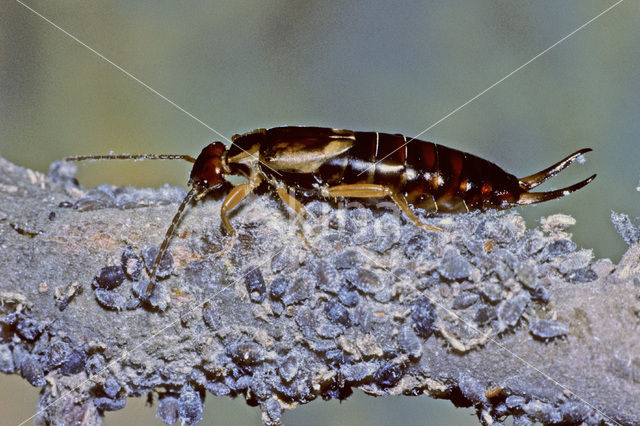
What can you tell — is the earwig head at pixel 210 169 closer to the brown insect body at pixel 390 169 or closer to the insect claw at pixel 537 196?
the brown insect body at pixel 390 169

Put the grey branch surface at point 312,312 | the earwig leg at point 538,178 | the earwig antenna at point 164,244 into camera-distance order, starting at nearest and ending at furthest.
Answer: the grey branch surface at point 312,312 → the earwig antenna at point 164,244 → the earwig leg at point 538,178

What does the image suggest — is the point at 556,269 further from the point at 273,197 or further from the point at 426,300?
the point at 273,197

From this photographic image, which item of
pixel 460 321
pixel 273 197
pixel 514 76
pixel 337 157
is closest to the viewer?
pixel 460 321

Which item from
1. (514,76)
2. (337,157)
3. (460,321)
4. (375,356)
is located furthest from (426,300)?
(514,76)

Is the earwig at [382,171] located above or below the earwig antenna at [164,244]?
above

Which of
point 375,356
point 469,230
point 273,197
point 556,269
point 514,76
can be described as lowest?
point 375,356

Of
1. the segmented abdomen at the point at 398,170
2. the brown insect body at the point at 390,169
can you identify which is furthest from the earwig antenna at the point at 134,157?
the segmented abdomen at the point at 398,170

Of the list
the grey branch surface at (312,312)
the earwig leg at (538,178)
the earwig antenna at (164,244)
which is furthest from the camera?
the earwig leg at (538,178)

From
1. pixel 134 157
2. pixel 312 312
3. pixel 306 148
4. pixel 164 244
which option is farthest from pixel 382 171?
pixel 134 157
